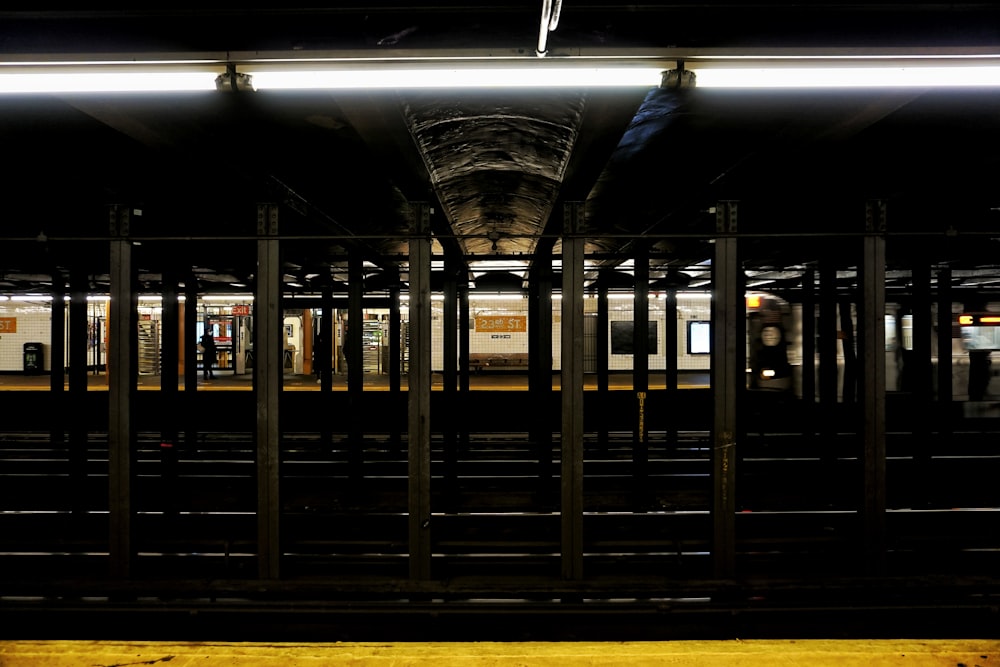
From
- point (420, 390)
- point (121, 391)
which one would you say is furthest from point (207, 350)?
point (420, 390)

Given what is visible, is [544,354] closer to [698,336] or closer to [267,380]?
[267,380]

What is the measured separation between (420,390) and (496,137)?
6.17ft

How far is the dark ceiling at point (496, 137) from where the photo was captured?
2336 millimetres

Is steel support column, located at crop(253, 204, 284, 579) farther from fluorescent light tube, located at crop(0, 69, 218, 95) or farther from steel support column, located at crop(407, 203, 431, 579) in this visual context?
fluorescent light tube, located at crop(0, 69, 218, 95)

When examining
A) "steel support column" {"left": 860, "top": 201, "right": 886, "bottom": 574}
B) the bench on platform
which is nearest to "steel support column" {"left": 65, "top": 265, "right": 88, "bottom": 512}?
"steel support column" {"left": 860, "top": 201, "right": 886, "bottom": 574}

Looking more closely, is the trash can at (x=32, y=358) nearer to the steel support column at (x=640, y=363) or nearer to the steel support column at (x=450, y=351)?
the steel support column at (x=450, y=351)

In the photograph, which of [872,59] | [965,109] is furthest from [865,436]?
[872,59]

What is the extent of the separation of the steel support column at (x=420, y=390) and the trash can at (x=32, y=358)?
1244cm

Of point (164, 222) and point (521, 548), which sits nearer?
point (521, 548)

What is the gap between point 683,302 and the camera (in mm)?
10445

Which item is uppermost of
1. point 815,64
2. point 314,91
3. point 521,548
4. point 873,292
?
point 314,91

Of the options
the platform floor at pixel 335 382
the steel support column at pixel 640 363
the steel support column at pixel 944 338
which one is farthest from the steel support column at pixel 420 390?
the steel support column at pixel 944 338

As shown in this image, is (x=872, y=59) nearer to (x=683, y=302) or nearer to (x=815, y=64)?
(x=815, y=64)

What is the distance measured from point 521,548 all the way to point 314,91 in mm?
3779
